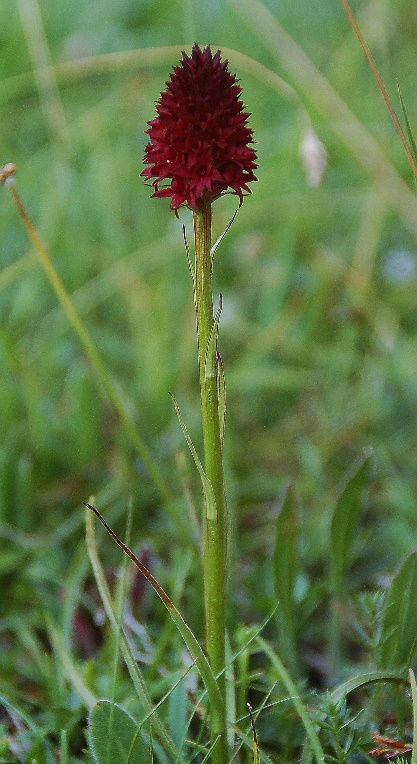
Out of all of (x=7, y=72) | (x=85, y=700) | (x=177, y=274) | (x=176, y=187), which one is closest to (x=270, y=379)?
(x=177, y=274)

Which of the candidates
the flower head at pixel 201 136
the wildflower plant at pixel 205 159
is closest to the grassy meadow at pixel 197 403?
the wildflower plant at pixel 205 159

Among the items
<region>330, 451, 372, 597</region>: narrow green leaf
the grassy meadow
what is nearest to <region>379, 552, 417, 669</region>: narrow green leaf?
the grassy meadow

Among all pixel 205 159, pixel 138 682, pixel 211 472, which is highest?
pixel 205 159

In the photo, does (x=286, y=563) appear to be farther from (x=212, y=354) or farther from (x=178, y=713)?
(x=212, y=354)

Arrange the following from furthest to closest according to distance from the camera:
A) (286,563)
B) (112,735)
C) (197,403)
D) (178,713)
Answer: (197,403), (286,563), (178,713), (112,735)

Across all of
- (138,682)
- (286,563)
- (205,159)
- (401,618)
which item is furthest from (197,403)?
(205,159)

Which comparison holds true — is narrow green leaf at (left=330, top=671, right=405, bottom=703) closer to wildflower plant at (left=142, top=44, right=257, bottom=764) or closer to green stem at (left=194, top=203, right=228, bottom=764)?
green stem at (left=194, top=203, right=228, bottom=764)
